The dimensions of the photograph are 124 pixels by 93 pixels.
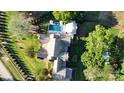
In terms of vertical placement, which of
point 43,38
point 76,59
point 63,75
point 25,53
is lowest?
point 63,75

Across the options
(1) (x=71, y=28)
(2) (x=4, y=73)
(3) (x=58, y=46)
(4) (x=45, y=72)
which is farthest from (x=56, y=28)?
(2) (x=4, y=73)

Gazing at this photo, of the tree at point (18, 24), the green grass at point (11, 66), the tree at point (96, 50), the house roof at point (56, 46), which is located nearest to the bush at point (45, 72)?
the house roof at point (56, 46)

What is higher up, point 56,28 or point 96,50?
point 56,28

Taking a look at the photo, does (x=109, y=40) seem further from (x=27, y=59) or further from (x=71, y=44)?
(x=27, y=59)

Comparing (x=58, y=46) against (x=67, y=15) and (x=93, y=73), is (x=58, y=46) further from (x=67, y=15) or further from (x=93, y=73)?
(x=93, y=73)

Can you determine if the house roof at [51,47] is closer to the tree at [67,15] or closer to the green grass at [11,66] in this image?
the tree at [67,15]

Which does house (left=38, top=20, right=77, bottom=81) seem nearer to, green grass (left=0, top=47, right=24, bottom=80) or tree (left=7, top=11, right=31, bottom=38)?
tree (left=7, top=11, right=31, bottom=38)
